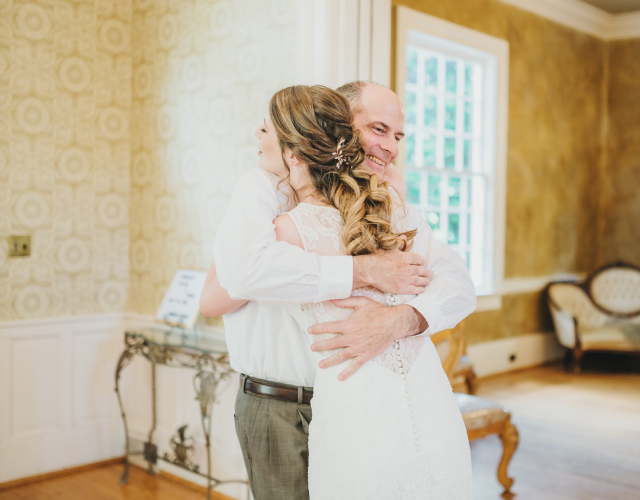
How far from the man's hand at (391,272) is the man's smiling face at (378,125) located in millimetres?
370

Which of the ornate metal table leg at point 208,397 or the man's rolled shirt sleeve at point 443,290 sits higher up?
the man's rolled shirt sleeve at point 443,290

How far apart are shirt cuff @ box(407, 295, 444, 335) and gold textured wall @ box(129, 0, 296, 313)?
1.65m

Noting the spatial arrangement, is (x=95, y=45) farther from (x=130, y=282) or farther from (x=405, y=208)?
(x=405, y=208)

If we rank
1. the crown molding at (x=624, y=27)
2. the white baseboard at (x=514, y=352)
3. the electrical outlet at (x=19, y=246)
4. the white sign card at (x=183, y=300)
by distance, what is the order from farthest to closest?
the crown molding at (x=624, y=27) → the white baseboard at (x=514, y=352) → the electrical outlet at (x=19, y=246) → the white sign card at (x=183, y=300)

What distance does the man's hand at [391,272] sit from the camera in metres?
1.34

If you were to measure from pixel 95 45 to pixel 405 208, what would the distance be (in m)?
2.82

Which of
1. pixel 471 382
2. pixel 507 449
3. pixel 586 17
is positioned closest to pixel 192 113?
pixel 507 449

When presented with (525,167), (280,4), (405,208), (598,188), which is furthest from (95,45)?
(598,188)

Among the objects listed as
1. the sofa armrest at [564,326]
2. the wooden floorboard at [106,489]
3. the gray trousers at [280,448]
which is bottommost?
the wooden floorboard at [106,489]

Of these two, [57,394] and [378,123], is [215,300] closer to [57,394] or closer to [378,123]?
[378,123]

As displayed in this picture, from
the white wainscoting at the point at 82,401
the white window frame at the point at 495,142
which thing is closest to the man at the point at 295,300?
the white wainscoting at the point at 82,401

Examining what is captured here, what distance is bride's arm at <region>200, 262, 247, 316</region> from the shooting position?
1.58 m

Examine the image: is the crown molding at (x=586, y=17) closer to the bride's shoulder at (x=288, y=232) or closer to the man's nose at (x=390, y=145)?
the man's nose at (x=390, y=145)

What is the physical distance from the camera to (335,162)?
145 centimetres
